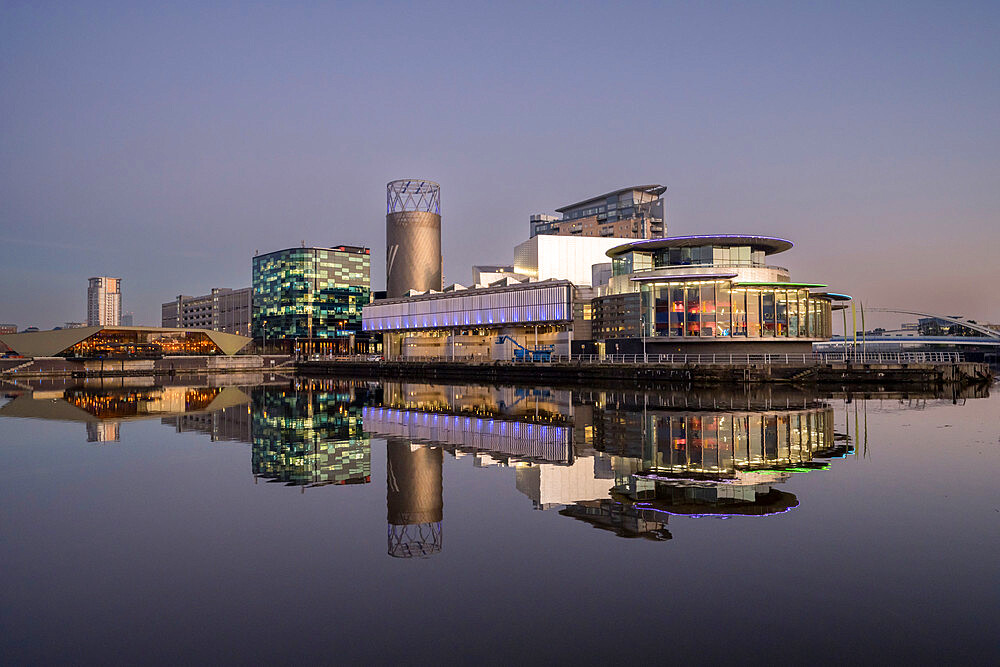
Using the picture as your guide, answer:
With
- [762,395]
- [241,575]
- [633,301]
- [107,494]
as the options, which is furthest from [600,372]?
[241,575]

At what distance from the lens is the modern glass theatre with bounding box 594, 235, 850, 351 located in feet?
240

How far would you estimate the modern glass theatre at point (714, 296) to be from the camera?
73.2 meters

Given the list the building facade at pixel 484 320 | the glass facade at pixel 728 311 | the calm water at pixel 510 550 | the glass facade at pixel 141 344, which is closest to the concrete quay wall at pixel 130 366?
the glass facade at pixel 141 344

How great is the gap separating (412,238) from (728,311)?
9736 centimetres

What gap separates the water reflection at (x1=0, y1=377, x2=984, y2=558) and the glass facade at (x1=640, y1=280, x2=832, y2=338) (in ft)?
85.9

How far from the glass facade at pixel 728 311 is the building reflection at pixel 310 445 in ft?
135

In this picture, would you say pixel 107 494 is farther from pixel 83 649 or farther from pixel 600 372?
pixel 600 372

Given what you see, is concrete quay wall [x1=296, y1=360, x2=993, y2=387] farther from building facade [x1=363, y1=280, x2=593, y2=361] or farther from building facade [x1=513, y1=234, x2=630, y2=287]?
building facade [x1=513, y1=234, x2=630, y2=287]

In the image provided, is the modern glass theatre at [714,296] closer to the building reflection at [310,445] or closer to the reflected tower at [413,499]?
the building reflection at [310,445]

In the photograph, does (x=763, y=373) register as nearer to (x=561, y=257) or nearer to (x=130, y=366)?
(x=561, y=257)

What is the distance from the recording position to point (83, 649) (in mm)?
7695

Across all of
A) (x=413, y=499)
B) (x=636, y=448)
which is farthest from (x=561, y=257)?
(x=413, y=499)

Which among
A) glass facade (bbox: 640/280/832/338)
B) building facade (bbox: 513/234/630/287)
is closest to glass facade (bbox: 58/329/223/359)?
building facade (bbox: 513/234/630/287)

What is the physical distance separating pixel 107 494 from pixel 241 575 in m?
8.78
